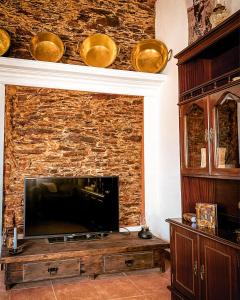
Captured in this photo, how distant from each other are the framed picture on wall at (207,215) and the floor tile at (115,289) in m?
1.05

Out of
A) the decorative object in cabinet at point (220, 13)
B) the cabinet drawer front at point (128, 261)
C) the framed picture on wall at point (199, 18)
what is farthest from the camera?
the cabinet drawer front at point (128, 261)

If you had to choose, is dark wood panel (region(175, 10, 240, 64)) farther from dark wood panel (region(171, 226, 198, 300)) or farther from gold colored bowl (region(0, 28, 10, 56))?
gold colored bowl (region(0, 28, 10, 56))

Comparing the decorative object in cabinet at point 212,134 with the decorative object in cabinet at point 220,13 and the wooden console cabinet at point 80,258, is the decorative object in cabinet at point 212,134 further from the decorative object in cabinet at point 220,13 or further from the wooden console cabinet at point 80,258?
the wooden console cabinet at point 80,258

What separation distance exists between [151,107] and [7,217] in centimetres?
255

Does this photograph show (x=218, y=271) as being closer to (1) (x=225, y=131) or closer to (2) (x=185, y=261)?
(2) (x=185, y=261)

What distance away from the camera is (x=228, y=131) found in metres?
2.20

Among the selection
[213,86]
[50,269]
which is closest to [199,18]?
[213,86]

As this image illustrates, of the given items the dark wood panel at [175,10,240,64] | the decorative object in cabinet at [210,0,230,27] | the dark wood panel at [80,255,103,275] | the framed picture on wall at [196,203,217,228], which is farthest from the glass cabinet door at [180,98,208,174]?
the dark wood panel at [80,255,103,275]

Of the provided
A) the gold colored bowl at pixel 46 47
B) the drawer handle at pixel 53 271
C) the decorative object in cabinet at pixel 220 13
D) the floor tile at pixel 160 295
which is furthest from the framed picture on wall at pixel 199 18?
the drawer handle at pixel 53 271

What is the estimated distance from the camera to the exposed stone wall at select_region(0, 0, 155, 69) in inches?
154

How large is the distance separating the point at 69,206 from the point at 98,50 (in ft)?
7.26

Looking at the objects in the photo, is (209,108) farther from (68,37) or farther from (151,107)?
(68,37)

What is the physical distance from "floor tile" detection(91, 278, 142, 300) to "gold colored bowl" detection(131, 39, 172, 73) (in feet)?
9.39

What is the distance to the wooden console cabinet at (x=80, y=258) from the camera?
9.81ft
